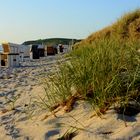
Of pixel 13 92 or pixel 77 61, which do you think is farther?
pixel 13 92

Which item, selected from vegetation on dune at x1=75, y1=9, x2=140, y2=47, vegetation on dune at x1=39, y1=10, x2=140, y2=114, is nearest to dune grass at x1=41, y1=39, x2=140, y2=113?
vegetation on dune at x1=39, y1=10, x2=140, y2=114

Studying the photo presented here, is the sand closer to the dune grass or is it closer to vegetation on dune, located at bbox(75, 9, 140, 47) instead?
the dune grass

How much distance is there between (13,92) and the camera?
22.1ft

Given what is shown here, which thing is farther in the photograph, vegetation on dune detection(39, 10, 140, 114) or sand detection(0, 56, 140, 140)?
vegetation on dune detection(39, 10, 140, 114)

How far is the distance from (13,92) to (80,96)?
245 centimetres

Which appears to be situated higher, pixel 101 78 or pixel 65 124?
pixel 101 78

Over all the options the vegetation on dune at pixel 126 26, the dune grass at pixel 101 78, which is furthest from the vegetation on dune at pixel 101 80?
the vegetation on dune at pixel 126 26

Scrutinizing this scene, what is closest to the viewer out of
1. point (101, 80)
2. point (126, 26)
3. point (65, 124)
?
point (65, 124)

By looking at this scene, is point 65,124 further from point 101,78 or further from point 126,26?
point 126,26

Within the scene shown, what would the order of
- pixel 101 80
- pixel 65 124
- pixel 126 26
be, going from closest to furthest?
pixel 65 124 → pixel 101 80 → pixel 126 26

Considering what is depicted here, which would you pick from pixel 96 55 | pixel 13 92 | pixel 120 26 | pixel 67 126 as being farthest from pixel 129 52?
pixel 120 26

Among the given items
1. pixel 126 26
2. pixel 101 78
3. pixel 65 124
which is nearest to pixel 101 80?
pixel 101 78

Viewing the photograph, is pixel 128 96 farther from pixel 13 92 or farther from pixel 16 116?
pixel 13 92

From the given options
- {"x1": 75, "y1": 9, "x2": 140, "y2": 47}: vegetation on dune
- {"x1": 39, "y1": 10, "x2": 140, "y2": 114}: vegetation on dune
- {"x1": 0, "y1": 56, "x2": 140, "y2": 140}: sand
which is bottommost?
{"x1": 0, "y1": 56, "x2": 140, "y2": 140}: sand
